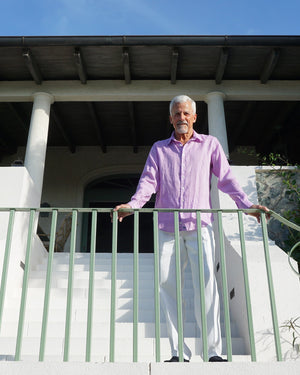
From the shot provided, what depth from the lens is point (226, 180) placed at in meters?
2.75

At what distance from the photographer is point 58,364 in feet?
6.59

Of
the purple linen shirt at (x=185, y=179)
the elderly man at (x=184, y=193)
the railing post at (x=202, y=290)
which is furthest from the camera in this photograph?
the purple linen shirt at (x=185, y=179)

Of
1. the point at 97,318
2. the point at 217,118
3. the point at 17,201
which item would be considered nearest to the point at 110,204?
the point at 217,118

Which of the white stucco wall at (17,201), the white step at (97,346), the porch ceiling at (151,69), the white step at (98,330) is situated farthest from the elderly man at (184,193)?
the porch ceiling at (151,69)

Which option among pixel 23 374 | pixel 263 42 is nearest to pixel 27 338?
pixel 23 374

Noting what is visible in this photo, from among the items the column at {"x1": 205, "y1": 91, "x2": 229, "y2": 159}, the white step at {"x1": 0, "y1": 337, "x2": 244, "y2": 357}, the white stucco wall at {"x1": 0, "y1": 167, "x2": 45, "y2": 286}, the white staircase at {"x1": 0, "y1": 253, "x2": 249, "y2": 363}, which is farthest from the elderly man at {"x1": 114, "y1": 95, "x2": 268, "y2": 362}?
the column at {"x1": 205, "y1": 91, "x2": 229, "y2": 159}

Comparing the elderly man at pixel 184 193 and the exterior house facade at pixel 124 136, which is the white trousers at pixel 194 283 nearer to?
the elderly man at pixel 184 193

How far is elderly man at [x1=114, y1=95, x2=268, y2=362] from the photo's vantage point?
2.47m

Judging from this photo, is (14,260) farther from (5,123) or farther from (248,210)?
(5,123)

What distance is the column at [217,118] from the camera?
20.5 ft

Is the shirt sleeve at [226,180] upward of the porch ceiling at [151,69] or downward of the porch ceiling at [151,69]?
downward

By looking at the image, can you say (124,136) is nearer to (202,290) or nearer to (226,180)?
(226,180)

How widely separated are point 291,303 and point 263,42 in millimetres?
3965

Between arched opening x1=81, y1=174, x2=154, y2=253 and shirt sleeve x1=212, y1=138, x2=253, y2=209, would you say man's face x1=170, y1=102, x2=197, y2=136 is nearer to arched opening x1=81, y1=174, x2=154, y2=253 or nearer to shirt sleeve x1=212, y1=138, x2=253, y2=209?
shirt sleeve x1=212, y1=138, x2=253, y2=209
